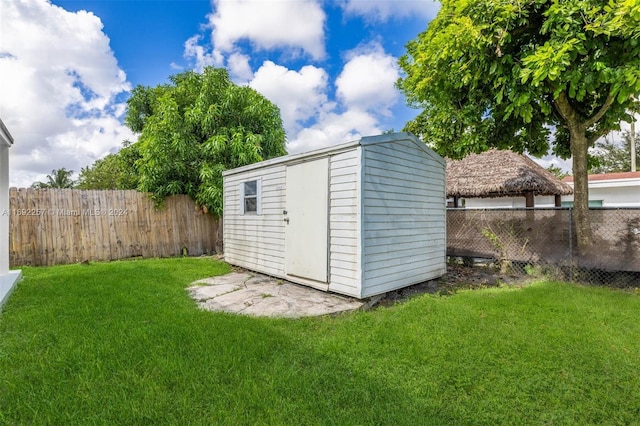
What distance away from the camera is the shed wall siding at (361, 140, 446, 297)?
4.09 metres

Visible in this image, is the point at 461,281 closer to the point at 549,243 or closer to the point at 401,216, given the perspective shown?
the point at 549,243

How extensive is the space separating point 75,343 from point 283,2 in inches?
262

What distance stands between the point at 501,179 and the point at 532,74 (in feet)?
17.5

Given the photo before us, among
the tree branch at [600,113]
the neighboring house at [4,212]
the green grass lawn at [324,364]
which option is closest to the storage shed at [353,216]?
the green grass lawn at [324,364]

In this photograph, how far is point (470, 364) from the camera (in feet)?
8.35

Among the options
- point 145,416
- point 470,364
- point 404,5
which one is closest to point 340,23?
point 404,5

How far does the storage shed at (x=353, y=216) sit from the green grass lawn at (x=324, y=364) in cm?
73

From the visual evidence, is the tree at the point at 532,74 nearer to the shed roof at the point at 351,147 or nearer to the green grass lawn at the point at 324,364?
the shed roof at the point at 351,147

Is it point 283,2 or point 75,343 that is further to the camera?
point 283,2

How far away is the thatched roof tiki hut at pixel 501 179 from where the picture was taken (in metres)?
8.76

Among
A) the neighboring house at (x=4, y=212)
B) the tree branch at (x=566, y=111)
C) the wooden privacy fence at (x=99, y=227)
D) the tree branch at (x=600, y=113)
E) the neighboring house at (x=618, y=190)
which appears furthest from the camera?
the neighboring house at (x=618, y=190)

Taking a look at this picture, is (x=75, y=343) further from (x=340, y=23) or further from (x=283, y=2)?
(x=340, y=23)

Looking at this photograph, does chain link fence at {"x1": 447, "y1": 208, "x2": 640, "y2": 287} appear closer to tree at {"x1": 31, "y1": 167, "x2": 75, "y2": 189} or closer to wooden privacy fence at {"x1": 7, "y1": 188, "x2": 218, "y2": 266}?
wooden privacy fence at {"x1": 7, "y1": 188, "x2": 218, "y2": 266}

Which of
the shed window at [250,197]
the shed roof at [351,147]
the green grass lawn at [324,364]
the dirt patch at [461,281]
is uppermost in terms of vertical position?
the shed roof at [351,147]
